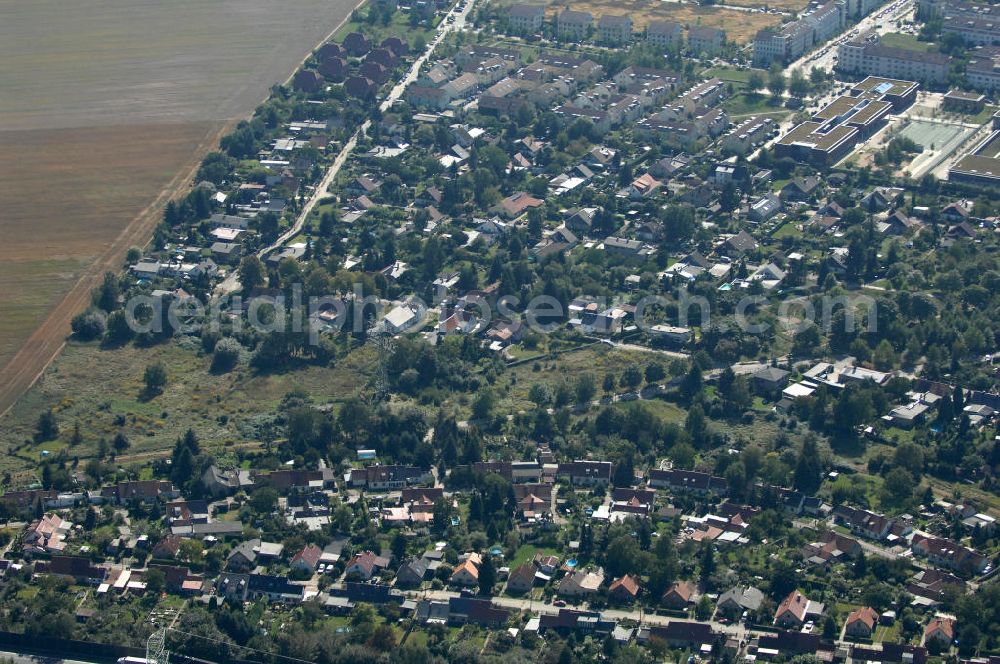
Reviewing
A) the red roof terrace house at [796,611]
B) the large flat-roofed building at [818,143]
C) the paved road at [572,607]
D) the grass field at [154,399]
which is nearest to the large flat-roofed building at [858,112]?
the large flat-roofed building at [818,143]

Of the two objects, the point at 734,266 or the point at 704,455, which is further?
the point at 734,266

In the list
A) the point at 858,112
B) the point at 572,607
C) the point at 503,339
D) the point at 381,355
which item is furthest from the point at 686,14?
the point at 572,607

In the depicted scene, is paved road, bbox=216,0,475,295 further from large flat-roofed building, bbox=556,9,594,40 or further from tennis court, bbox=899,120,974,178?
tennis court, bbox=899,120,974,178

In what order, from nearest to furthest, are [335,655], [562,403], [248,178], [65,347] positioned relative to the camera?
[335,655] → [562,403] → [65,347] → [248,178]

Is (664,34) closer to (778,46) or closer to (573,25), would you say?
(573,25)

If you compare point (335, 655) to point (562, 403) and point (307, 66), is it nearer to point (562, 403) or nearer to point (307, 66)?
point (562, 403)

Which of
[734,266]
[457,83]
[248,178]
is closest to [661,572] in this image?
[734,266]
